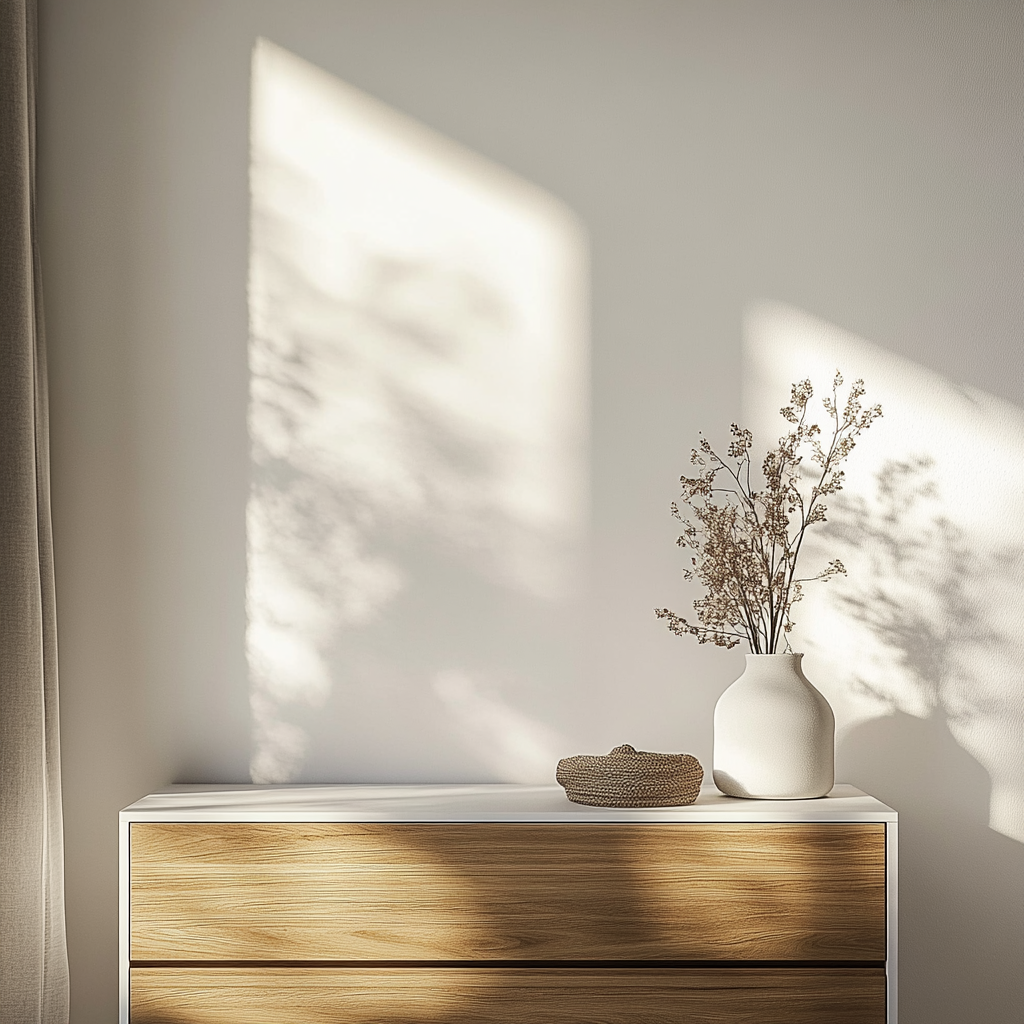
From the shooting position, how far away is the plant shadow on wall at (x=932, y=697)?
2080 mm

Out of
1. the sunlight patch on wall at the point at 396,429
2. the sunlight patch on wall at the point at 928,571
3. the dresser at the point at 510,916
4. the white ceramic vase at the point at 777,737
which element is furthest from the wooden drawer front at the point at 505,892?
the sunlight patch on wall at the point at 928,571

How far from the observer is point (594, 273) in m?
2.15

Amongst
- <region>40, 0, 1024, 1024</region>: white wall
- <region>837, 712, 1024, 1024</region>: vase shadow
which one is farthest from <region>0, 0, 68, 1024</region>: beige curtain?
<region>837, 712, 1024, 1024</region>: vase shadow

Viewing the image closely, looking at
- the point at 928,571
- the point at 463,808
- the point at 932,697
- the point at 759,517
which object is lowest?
the point at 463,808

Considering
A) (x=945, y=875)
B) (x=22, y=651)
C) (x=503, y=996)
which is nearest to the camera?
(x=503, y=996)

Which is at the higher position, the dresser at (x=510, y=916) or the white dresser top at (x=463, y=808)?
the white dresser top at (x=463, y=808)


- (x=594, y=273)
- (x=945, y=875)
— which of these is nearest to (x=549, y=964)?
(x=945, y=875)

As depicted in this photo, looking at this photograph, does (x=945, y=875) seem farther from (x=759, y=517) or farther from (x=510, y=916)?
(x=510, y=916)

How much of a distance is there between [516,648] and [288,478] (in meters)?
0.58

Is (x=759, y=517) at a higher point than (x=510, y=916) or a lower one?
higher

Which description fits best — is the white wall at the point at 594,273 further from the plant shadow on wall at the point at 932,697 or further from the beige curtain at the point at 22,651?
the beige curtain at the point at 22,651

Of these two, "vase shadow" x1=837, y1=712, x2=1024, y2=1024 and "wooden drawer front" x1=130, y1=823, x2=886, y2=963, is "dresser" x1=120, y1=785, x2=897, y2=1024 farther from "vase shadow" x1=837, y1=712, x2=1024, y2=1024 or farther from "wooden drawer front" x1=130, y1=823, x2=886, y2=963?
"vase shadow" x1=837, y1=712, x2=1024, y2=1024

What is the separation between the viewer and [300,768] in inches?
82.1

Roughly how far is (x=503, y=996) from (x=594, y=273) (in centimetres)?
138
